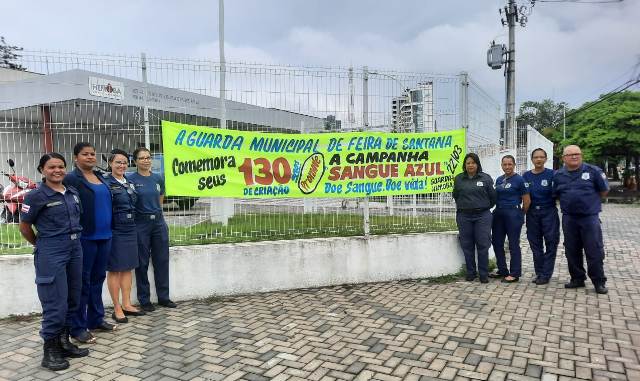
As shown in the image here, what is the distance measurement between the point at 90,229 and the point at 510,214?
510 cm

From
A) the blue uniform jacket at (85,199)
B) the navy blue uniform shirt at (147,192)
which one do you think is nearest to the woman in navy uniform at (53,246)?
the blue uniform jacket at (85,199)

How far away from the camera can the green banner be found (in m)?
5.59

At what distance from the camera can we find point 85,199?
4031mm

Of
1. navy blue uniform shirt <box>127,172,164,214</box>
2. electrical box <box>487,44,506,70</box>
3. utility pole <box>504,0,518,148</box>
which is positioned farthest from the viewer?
electrical box <box>487,44,506,70</box>

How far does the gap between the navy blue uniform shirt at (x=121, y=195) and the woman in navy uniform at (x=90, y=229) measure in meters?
0.18

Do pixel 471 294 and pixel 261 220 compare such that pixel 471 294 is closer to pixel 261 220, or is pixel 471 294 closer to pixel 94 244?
pixel 261 220

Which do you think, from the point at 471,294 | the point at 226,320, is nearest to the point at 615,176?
the point at 471,294

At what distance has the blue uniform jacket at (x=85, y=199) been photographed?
13.2 ft

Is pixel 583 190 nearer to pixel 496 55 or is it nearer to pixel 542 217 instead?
pixel 542 217

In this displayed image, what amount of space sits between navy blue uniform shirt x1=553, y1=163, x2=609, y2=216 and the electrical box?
1035cm

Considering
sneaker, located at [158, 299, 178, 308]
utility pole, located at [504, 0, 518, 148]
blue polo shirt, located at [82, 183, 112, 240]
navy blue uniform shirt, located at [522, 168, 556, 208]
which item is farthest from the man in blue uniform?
utility pole, located at [504, 0, 518, 148]

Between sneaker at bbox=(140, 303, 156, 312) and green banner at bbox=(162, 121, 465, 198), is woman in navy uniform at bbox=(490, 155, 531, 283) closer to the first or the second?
green banner at bbox=(162, 121, 465, 198)

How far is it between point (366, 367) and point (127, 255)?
8.87ft

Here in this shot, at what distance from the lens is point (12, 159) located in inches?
211
